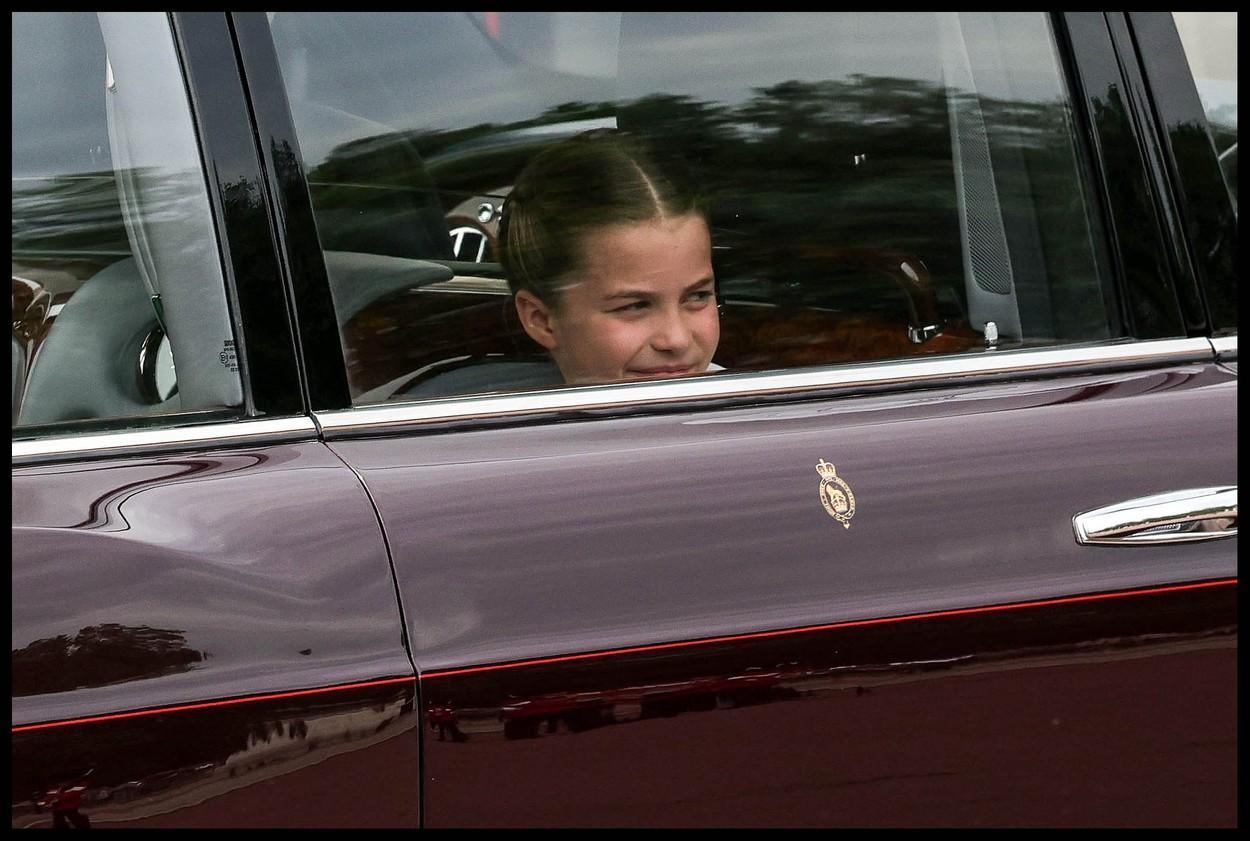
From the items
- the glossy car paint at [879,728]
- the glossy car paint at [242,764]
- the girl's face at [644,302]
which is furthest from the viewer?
the girl's face at [644,302]

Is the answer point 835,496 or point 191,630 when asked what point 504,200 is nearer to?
point 835,496

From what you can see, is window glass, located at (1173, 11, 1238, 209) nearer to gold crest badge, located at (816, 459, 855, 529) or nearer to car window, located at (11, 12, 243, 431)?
gold crest badge, located at (816, 459, 855, 529)

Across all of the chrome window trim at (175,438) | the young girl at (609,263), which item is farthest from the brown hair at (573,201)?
the chrome window trim at (175,438)

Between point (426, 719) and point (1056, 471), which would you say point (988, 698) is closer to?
point (1056, 471)

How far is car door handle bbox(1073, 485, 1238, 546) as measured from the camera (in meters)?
1.75

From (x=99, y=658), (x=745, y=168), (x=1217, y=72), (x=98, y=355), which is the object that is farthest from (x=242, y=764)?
(x=1217, y=72)

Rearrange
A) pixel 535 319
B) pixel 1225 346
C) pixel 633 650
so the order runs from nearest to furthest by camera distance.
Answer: pixel 633 650, pixel 535 319, pixel 1225 346

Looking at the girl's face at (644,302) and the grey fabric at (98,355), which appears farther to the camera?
the girl's face at (644,302)

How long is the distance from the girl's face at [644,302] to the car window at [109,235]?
18.4 inches

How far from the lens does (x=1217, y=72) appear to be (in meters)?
2.08

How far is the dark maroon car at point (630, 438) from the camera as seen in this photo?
150cm

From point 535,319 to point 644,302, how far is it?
17 centimetres

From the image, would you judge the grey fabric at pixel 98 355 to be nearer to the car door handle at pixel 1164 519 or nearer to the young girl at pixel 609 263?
the young girl at pixel 609 263
